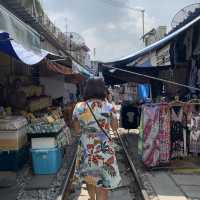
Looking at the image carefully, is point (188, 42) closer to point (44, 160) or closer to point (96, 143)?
point (44, 160)

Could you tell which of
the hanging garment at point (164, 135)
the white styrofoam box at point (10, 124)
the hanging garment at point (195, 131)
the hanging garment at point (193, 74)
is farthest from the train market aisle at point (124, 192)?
the hanging garment at point (193, 74)

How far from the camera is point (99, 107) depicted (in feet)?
19.4

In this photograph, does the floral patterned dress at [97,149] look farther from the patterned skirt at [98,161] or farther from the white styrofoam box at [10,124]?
the white styrofoam box at [10,124]

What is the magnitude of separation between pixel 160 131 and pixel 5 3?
4.82 m

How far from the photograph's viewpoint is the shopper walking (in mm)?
5891

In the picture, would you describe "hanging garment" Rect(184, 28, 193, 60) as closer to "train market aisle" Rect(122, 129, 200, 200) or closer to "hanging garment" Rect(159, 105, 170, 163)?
"hanging garment" Rect(159, 105, 170, 163)

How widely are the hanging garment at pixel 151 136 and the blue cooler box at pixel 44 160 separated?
1.90 meters

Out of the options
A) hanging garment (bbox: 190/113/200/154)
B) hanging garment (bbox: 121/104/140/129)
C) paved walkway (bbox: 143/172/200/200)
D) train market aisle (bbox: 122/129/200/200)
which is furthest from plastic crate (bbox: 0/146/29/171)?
hanging garment (bbox: 121/104/140/129)

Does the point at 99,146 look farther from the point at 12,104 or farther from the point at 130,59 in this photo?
the point at 12,104

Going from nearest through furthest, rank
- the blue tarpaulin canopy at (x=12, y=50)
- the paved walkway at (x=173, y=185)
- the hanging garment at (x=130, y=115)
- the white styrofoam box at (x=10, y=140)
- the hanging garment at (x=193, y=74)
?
the blue tarpaulin canopy at (x=12, y=50), the paved walkway at (x=173, y=185), the white styrofoam box at (x=10, y=140), the hanging garment at (x=193, y=74), the hanging garment at (x=130, y=115)

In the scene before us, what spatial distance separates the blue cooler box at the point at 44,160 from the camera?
9680 millimetres

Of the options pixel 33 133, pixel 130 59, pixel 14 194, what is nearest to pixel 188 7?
pixel 130 59

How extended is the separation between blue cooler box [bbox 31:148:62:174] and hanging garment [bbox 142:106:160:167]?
190 centimetres

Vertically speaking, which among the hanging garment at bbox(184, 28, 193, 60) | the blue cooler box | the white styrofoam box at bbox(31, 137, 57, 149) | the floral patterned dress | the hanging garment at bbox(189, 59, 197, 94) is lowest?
the blue cooler box
